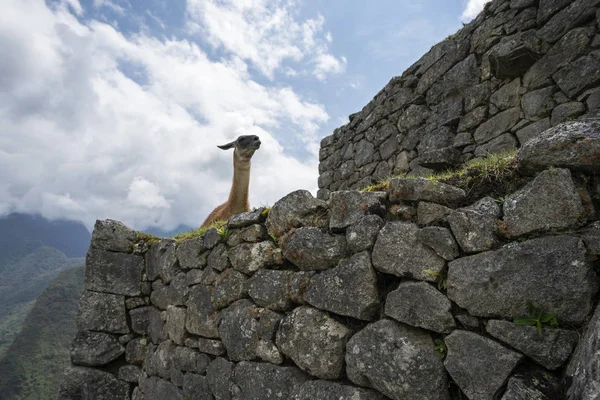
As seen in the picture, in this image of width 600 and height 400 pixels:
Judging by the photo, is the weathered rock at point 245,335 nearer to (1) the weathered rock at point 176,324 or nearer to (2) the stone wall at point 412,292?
(2) the stone wall at point 412,292

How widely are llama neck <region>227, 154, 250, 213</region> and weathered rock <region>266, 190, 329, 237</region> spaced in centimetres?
297

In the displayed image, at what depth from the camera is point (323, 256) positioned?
9.38 feet

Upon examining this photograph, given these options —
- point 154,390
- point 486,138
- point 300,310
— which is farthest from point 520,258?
point 154,390

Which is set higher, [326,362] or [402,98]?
[402,98]

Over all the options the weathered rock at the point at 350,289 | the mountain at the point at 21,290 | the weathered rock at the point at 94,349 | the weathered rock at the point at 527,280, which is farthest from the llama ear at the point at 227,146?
the mountain at the point at 21,290

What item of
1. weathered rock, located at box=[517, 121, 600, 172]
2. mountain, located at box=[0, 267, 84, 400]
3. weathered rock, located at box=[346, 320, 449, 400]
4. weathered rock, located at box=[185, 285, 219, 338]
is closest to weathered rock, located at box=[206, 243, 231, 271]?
weathered rock, located at box=[185, 285, 219, 338]

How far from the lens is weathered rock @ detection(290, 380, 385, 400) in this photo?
2.38m

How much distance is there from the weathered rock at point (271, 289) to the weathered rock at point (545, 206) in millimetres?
1820

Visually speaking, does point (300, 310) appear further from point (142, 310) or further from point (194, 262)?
point (142, 310)

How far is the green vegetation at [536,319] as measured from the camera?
1.78 meters

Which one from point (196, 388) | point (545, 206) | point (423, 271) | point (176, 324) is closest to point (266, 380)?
point (196, 388)

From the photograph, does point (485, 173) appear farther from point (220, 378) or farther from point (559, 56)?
point (220, 378)

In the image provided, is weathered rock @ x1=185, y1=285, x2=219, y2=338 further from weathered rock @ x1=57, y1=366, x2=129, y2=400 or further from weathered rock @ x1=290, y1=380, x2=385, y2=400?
weathered rock @ x1=57, y1=366, x2=129, y2=400

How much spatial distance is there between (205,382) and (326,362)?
1.87 meters
